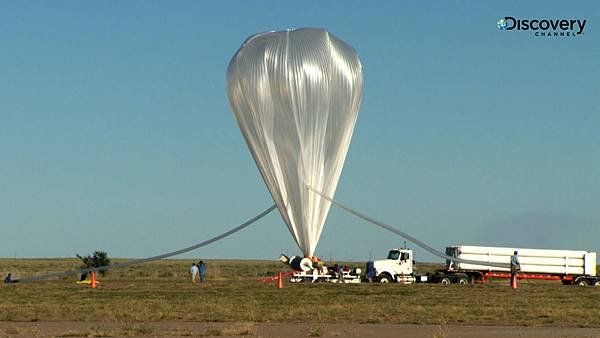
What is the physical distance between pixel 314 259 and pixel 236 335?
2403cm

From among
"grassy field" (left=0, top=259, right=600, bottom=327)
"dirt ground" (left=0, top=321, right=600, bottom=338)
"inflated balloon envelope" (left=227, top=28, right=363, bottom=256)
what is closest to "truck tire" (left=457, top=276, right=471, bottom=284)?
"grassy field" (left=0, top=259, right=600, bottom=327)

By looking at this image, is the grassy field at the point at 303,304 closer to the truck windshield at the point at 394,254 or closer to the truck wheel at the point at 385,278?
the truck wheel at the point at 385,278

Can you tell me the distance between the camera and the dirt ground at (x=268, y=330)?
2828cm

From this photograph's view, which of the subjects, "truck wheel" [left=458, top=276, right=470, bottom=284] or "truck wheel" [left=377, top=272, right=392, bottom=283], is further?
"truck wheel" [left=377, top=272, right=392, bottom=283]

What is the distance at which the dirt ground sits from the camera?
2828cm

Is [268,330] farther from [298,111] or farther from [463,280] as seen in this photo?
[463,280]

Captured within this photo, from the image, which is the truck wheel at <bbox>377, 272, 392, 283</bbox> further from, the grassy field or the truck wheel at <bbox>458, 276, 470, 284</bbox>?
the grassy field

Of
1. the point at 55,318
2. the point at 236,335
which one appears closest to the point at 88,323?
the point at 55,318

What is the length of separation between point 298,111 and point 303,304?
10692 mm

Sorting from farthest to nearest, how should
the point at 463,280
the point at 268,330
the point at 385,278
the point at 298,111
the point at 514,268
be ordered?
the point at 385,278, the point at 463,280, the point at 514,268, the point at 298,111, the point at 268,330

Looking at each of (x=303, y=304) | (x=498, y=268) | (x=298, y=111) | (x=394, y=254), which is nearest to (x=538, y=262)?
(x=498, y=268)

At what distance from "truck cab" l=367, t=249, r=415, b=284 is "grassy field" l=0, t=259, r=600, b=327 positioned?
331 inches

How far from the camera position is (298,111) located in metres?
48.1

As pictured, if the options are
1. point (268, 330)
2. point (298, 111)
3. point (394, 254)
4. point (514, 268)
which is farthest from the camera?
point (394, 254)
